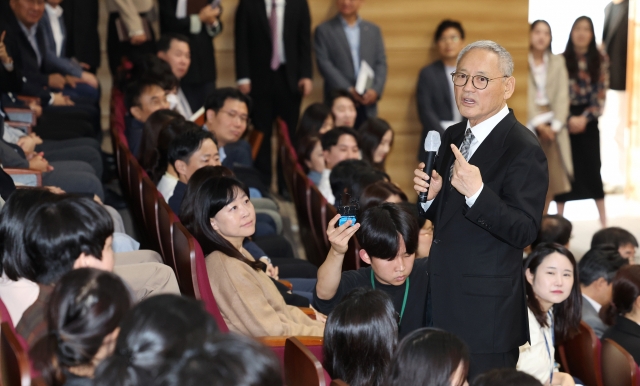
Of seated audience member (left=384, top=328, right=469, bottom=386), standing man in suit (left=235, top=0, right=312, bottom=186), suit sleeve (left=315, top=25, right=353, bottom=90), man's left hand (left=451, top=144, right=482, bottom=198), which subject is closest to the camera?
seated audience member (left=384, top=328, right=469, bottom=386)

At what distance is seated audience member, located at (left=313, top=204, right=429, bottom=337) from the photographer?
2330 mm

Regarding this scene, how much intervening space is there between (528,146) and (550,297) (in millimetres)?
879

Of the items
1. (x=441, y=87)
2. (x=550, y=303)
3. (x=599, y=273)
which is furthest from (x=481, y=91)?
(x=441, y=87)

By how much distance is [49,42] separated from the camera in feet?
14.9

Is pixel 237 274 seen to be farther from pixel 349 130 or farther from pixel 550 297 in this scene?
pixel 349 130

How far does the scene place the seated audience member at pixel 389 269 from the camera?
2.33m

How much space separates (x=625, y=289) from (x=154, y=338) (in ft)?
7.46

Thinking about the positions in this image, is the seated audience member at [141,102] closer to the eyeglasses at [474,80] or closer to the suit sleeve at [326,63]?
the suit sleeve at [326,63]

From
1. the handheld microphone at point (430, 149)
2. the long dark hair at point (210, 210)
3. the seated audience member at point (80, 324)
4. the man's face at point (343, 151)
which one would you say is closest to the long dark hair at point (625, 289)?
the handheld microphone at point (430, 149)

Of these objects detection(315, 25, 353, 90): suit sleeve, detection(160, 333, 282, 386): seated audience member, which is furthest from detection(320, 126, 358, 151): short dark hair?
detection(160, 333, 282, 386): seated audience member

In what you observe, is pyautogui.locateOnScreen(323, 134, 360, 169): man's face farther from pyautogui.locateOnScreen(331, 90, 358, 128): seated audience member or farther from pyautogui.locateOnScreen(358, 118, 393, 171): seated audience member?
pyautogui.locateOnScreen(331, 90, 358, 128): seated audience member

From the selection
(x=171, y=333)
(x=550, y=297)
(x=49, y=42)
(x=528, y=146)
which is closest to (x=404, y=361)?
(x=171, y=333)

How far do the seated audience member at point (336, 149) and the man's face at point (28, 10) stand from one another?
5.62 feet

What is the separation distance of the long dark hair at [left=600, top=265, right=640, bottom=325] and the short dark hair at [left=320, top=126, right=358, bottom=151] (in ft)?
5.34
